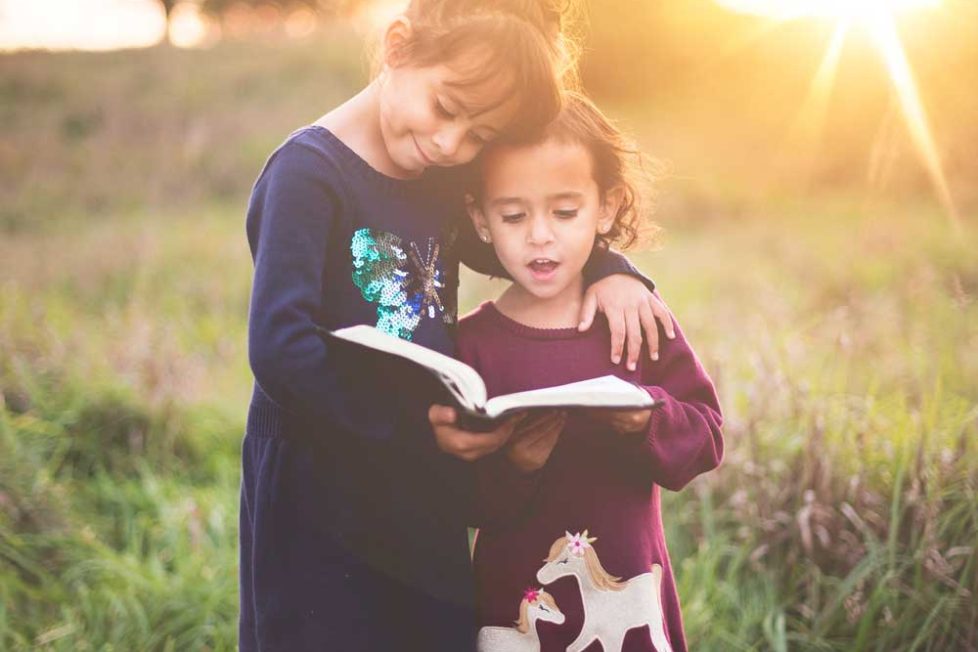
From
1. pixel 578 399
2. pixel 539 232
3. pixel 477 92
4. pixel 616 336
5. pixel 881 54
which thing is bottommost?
pixel 578 399

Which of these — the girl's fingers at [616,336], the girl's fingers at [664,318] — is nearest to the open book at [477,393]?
the girl's fingers at [616,336]

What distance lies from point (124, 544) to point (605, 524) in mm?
2540

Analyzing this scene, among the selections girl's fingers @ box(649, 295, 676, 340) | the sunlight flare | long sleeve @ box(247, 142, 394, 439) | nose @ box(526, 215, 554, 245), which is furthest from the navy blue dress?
the sunlight flare

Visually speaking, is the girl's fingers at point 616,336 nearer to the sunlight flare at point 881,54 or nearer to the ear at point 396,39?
the ear at point 396,39

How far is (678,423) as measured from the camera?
1777 millimetres

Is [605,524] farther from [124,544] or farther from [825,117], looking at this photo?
[825,117]

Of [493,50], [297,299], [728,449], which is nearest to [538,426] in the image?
[297,299]

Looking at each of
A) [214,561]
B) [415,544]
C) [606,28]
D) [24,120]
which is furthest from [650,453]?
[24,120]

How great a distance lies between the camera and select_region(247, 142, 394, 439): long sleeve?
152 centimetres

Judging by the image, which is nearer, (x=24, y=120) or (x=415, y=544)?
(x=415, y=544)

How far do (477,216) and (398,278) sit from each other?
11.1 inches

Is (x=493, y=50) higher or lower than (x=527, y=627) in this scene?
higher

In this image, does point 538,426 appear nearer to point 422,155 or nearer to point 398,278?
point 398,278

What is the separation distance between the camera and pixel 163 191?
1094 cm
